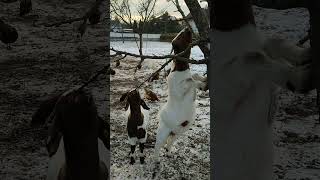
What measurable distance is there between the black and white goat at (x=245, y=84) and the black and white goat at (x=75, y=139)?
0.46 ft

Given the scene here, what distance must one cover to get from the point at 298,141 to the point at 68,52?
0.85m

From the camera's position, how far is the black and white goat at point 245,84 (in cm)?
32

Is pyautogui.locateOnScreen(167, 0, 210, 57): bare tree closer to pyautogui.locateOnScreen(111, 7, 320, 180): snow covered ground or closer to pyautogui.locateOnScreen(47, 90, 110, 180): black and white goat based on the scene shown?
pyautogui.locateOnScreen(111, 7, 320, 180): snow covered ground

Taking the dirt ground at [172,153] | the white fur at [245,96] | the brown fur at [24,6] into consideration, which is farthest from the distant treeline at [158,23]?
the white fur at [245,96]

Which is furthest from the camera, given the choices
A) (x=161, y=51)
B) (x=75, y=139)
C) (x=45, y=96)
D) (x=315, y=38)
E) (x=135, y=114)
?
(x=161, y=51)

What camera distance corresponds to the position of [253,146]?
346mm

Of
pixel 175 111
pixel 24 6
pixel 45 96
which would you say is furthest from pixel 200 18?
pixel 24 6

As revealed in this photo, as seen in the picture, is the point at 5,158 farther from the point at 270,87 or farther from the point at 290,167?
the point at 270,87

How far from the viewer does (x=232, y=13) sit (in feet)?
1.06

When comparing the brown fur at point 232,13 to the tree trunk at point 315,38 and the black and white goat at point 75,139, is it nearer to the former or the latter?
the tree trunk at point 315,38

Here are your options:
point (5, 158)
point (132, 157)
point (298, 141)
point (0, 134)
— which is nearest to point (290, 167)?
point (298, 141)

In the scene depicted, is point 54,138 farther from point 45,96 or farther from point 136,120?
point 136,120

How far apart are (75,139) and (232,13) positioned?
0.22 m

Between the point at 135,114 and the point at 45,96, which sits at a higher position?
the point at 45,96
